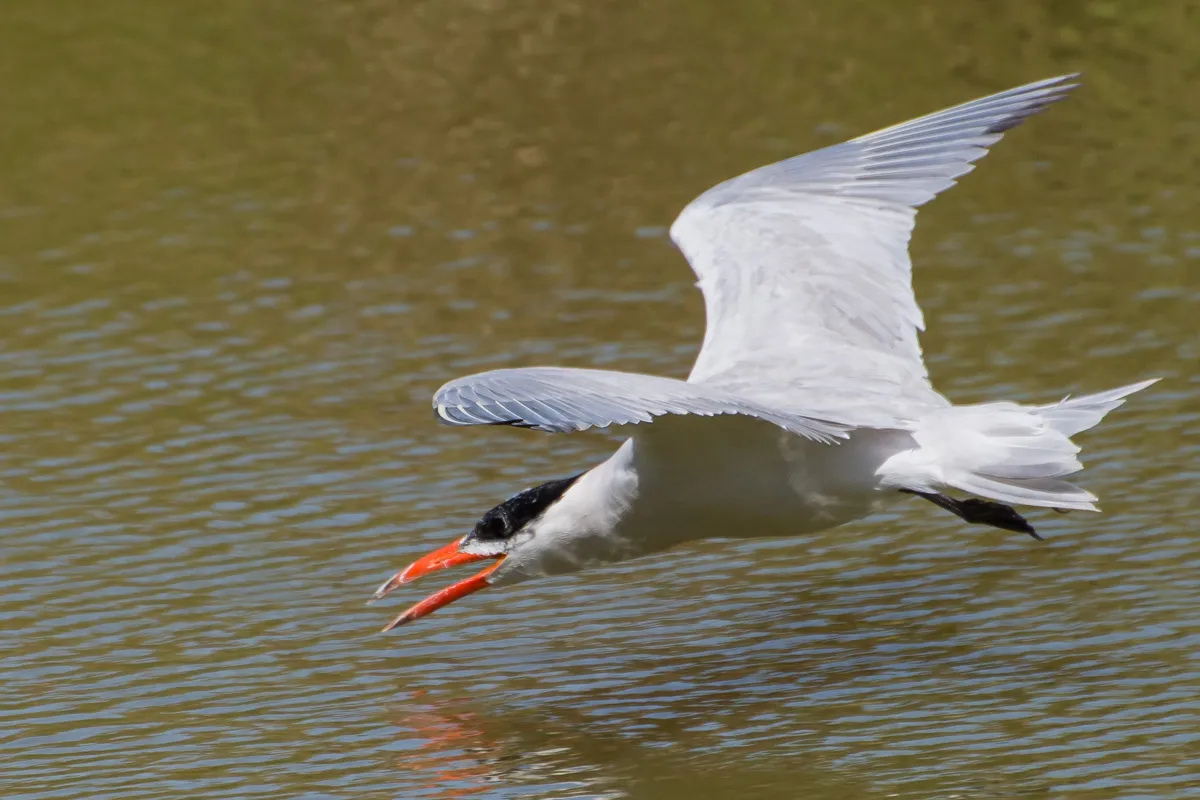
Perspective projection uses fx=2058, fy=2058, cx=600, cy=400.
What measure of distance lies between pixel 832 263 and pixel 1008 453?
1.83 m

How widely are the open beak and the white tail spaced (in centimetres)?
169

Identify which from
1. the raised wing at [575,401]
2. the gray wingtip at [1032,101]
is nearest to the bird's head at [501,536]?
the raised wing at [575,401]

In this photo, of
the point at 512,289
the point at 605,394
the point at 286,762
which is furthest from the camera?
the point at 512,289

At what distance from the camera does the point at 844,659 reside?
7965 millimetres

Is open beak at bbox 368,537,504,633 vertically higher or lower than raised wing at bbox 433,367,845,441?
lower

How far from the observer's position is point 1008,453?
22.9ft

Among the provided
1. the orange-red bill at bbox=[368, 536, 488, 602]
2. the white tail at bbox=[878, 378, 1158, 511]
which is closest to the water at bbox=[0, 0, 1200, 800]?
the orange-red bill at bbox=[368, 536, 488, 602]

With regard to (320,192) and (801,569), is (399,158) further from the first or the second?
(801,569)

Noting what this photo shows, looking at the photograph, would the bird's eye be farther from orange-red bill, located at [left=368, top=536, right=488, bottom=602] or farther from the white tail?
the white tail

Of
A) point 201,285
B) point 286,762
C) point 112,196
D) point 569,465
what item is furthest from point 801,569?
point 112,196

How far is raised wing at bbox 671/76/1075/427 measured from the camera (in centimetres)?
779

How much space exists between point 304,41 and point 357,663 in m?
10.8

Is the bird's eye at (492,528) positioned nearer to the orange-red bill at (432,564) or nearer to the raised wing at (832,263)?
the orange-red bill at (432,564)

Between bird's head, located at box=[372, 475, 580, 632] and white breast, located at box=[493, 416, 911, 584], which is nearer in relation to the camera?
white breast, located at box=[493, 416, 911, 584]
